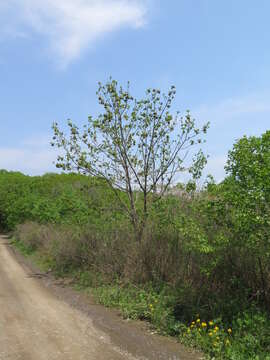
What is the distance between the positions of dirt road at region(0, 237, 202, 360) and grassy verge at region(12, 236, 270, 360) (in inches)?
18.9

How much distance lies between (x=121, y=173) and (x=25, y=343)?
6.92 meters

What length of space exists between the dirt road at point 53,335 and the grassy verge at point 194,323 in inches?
18.9

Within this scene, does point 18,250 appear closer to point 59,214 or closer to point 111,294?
point 59,214

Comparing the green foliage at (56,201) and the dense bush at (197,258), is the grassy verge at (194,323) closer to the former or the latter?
the dense bush at (197,258)

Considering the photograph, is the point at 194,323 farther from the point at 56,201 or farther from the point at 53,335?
the point at 56,201

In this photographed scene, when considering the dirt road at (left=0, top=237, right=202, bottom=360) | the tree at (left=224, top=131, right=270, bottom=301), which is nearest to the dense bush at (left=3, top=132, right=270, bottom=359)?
the tree at (left=224, top=131, right=270, bottom=301)

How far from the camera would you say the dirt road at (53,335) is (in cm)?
629

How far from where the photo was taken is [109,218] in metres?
13.1

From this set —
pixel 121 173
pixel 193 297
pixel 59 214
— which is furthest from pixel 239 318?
pixel 59 214

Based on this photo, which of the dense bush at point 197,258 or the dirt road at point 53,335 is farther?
the dense bush at point 197,258

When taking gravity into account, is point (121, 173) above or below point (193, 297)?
above

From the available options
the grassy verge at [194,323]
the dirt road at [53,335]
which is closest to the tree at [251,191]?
the grassy verge at [194,323]

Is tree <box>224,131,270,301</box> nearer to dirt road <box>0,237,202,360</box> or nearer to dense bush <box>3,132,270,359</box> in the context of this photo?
dense bush <box>3,132,270,359</box>

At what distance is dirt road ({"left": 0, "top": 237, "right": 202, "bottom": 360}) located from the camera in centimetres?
629
